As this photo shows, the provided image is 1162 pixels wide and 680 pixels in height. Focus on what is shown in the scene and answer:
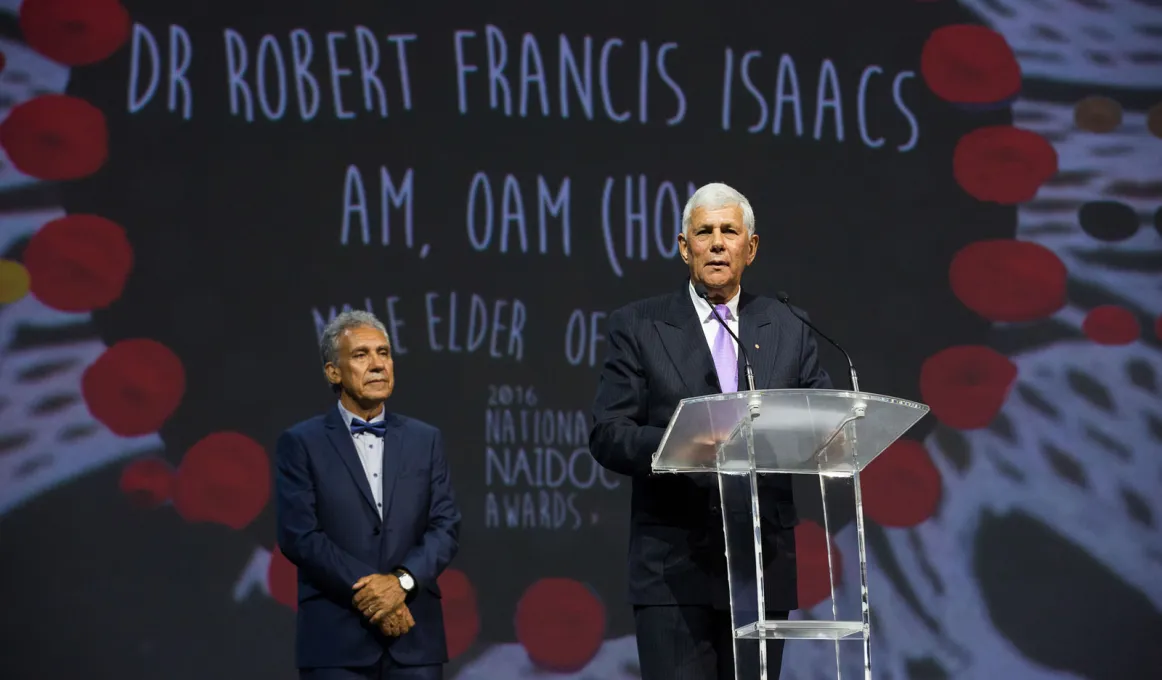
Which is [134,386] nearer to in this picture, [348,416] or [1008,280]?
[348,416]

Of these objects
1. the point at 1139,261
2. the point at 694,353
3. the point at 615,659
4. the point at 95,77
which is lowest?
the point at 615,659

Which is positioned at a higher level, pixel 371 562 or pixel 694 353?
pixel 694 353

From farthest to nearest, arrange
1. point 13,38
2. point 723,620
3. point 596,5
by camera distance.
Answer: point 596,5, point 13,38, point 723,620

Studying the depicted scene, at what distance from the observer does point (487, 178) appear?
4898mm

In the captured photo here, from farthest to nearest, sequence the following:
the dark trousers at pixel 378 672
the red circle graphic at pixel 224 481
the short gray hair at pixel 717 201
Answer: the red circle graphic at pixel 224 481
the dark trousers at pixel 378 672
the short gray hair at pixel 717 201

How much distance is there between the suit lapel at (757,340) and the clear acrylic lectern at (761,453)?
0.24 metres

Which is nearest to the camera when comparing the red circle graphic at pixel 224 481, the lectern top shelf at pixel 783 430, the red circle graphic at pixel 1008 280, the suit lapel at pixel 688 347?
the lectern top shelf at pixel 783 430

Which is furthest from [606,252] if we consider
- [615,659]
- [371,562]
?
[371,562]

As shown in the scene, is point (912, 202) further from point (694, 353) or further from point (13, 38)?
point (13, 38)

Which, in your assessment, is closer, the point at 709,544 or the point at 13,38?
the point at 709,544

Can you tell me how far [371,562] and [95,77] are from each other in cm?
224

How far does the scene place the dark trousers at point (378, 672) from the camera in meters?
3.34

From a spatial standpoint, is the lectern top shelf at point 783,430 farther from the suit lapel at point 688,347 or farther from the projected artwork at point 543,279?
the projected artwork at point 543,279

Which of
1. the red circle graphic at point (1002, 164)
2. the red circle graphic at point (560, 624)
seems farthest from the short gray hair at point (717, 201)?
the red circle graphic at point (1002, 164)
